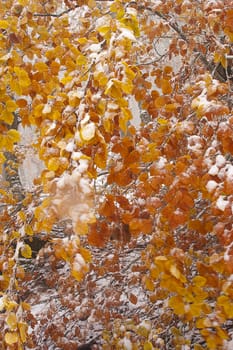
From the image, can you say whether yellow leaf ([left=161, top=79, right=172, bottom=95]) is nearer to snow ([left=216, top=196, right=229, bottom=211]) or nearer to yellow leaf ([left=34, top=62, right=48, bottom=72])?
yellow leaf ([left=34, top=62, right=48, bottom=72])

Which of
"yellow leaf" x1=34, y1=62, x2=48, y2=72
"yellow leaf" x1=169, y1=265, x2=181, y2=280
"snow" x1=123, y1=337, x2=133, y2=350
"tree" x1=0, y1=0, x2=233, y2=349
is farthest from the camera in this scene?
"snow" x1=123, y1=337, x2=133, y2=350

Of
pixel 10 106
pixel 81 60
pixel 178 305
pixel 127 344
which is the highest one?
pixel 81 60

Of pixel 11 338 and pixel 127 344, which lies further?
pixel 127 344

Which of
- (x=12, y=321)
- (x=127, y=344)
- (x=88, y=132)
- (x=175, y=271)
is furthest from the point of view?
(x=127, y=344)

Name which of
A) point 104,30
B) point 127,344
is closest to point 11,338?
point 104,30

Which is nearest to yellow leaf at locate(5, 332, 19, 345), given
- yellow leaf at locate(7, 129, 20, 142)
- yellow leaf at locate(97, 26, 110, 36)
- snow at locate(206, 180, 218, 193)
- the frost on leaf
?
the frost on leaf

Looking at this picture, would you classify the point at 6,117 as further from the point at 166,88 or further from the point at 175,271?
the point at 166,88

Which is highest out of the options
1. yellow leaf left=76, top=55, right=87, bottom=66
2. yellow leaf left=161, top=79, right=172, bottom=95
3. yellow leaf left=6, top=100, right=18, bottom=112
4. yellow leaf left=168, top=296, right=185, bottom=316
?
yellow leaf left=76, top=55, right=87, bottom=66

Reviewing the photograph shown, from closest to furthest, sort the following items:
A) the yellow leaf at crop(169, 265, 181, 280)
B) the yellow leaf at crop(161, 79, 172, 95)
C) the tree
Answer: the tree < the yellow leaf at crop(169, 265, 181, 280) < the yellow leaf at crop(161, 79, 172, 95)

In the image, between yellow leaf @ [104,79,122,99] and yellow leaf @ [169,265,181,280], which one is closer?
yellow leaf @ [104,79,122,99]

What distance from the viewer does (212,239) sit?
3.36 metres

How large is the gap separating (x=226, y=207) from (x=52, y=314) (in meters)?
3.06

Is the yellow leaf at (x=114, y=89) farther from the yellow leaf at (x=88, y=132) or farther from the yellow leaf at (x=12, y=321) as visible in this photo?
the yellow leaf at (x=12, y=321)

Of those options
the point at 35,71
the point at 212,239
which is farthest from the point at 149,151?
the point at 212,239
